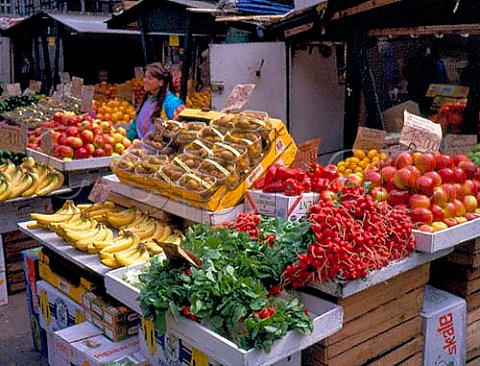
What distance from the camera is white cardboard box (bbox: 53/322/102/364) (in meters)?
3.20

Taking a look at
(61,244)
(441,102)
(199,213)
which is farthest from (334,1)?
(61,244)

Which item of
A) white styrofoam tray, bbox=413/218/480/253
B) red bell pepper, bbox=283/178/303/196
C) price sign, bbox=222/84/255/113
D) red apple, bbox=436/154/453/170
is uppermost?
→ price sign, bbox=222/84/255/113

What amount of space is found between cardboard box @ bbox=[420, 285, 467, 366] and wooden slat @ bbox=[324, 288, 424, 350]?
0.56ft

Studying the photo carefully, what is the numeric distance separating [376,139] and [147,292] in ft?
7.09

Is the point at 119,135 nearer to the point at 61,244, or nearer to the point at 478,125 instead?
the point at 61,244

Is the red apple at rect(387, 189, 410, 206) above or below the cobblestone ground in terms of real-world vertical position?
above

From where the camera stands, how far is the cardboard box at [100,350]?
3008mm

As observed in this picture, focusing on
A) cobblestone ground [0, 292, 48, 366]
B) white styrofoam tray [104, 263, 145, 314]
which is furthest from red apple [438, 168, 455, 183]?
cobblestone ground [0, 292, 48, 366]

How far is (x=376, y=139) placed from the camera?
4.00 m

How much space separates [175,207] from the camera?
3490mm

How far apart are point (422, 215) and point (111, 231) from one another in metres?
1.91

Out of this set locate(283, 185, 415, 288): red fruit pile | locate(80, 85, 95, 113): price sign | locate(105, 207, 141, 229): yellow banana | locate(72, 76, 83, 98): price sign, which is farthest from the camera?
locate(72, 76, 83, 98): price sign

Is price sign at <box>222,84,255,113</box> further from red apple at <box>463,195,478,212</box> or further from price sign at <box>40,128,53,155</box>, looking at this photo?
price sign at <box>40,128,53,155</box>

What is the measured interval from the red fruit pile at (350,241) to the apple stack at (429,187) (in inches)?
9.3
